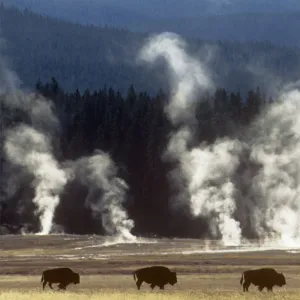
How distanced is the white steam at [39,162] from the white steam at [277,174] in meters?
26.2

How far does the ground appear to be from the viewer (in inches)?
1667

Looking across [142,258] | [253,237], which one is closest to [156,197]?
[253,237]

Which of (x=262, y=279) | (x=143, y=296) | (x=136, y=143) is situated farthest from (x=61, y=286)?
(x=136, y=143)

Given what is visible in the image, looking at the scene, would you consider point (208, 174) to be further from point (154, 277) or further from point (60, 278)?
point (60, 278)

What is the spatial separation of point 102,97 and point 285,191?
3062cm

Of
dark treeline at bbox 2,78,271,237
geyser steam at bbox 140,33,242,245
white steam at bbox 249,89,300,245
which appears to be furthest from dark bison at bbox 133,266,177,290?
dark treeline at bbox 2,78,271,237

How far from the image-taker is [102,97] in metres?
150

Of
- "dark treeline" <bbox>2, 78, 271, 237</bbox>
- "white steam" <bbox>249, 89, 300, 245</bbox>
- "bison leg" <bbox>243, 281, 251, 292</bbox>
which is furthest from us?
"dark treeline" <bbox>2, 78, 271, 237</bbox>

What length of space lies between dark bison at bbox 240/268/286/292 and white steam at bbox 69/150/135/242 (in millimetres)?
79508

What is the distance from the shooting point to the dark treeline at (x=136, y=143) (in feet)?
431

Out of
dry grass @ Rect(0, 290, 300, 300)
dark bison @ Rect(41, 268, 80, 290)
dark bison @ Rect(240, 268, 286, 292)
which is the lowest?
dry grass @ Rect(0, 290, 300, 300)

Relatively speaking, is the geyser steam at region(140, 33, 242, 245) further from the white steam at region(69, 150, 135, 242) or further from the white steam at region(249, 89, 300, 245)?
the white steam at region(69, 150, 135, 242)

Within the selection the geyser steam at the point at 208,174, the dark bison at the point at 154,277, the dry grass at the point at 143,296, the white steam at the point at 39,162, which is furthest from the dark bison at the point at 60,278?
the white steam at the point at 39,162

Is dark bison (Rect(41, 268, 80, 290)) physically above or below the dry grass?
above
